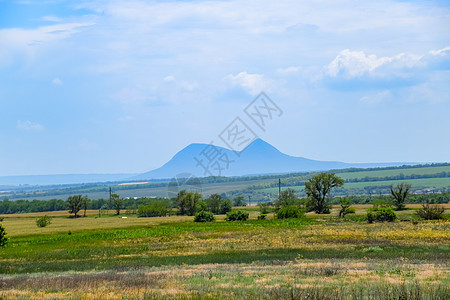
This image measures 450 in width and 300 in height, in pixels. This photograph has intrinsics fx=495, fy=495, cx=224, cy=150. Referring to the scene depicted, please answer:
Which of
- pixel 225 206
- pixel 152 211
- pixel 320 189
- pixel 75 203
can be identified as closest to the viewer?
pixel 320 189

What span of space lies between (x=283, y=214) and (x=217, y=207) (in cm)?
4715

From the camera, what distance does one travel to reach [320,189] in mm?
118812

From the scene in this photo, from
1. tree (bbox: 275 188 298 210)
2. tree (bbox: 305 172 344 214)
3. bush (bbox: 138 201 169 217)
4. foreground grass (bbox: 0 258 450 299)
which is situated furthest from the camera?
bush (bbox: 138 201 169 217)

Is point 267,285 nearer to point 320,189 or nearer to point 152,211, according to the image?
point 320,189

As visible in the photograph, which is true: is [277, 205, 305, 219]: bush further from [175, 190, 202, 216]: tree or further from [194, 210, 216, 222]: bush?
[175, 190, 202, 216]: tree

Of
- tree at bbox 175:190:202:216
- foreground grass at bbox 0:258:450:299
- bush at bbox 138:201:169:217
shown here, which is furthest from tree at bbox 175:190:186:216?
foreground grass at bbox 0:258:450:299

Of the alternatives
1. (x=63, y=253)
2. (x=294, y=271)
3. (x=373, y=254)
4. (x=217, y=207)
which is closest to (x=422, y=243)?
(x=373, y=254)

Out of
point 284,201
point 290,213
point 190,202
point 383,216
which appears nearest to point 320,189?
point 284,201

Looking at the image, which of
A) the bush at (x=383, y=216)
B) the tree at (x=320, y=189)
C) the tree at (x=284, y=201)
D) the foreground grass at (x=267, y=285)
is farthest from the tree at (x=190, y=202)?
the foreground grass at (x=267, y=285)

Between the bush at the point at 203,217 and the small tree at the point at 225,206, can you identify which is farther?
the small tree at the point at 225,206

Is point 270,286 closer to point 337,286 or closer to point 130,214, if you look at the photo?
point 337,286

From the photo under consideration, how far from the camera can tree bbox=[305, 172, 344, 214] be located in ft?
387

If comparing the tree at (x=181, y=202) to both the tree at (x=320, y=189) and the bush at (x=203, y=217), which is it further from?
the bush at (x=203, y=217)

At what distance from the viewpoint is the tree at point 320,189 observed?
4641 inches
